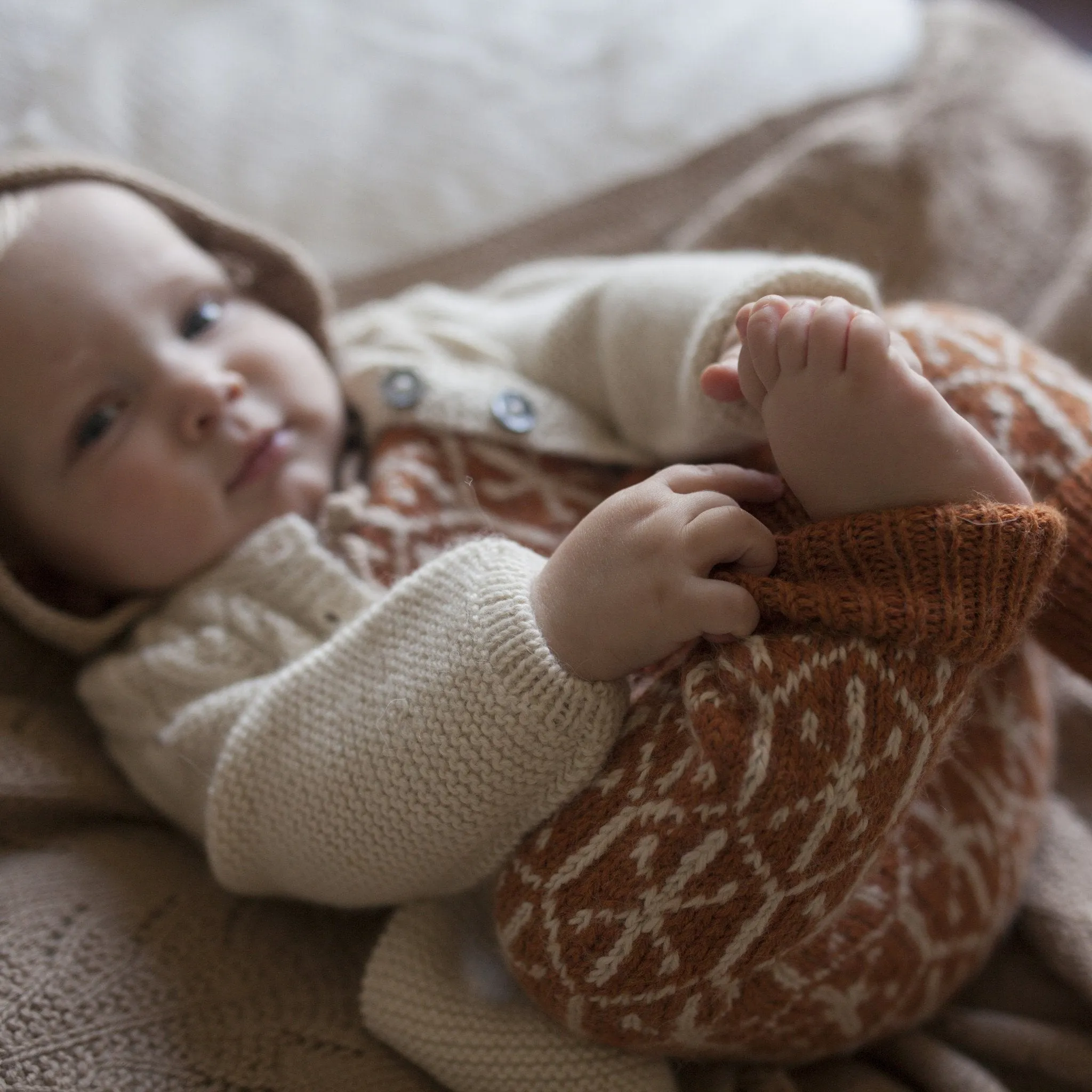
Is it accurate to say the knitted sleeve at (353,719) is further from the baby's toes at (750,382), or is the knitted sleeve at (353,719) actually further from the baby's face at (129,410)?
the baby's toes at (750,382)

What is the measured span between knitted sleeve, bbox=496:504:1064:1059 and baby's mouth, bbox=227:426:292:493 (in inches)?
17.1

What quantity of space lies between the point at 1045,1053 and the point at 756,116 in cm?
104

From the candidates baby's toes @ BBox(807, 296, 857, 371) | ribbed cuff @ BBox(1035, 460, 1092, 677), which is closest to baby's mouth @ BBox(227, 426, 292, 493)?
baby's toes @ BBox(807, 296, 857, 371)

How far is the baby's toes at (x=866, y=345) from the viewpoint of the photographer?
612mm

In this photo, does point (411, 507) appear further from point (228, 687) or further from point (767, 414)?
point (767, 414)

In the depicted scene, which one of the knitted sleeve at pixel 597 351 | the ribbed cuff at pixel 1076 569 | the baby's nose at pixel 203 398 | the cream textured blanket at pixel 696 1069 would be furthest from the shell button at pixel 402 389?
the ribbed cuff at pixel 1076 569

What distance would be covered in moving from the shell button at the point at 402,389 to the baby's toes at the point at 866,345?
1.54 feet

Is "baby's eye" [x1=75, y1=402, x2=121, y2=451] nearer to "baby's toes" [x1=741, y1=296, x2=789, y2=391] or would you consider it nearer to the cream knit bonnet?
the cream knit bonnet

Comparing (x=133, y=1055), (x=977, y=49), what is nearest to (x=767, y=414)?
(x=133, y=1055)

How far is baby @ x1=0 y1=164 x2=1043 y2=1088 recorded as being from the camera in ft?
2.09

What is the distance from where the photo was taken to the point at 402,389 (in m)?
0.99

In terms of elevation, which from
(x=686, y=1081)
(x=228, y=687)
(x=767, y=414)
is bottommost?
(x=686, y=1081)

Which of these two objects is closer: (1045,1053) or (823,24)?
(1045,1053)

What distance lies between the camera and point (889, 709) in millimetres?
619
